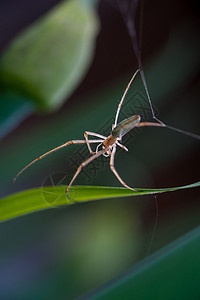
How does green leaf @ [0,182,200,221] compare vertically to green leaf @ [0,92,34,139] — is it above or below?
below

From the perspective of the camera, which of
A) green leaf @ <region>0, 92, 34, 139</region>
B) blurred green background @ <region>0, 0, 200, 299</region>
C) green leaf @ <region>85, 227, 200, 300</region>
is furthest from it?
blurred green background @ <region>0, 0, 200, 299</region>

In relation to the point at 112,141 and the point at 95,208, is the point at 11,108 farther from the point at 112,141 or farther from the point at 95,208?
the point at 95,208

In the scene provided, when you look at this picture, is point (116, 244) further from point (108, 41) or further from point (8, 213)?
point (108, 41)

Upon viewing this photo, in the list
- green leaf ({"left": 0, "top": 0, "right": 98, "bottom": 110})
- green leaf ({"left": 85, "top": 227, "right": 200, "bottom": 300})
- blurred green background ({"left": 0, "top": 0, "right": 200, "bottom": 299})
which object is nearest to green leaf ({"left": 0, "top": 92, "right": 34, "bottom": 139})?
green leaf ({"left": 0, "top": 0, "right": 98, "bottom": 110})

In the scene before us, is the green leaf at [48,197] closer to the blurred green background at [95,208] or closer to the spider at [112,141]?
the spider at [112,141]

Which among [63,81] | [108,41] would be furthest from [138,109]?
[108,41]

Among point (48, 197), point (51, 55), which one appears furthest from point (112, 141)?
point (48, 197)

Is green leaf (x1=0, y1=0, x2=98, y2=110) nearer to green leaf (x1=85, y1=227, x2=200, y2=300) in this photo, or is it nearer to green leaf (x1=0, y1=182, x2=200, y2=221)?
green leaf (x1=0, y1=182, x2=200, y2=221)
